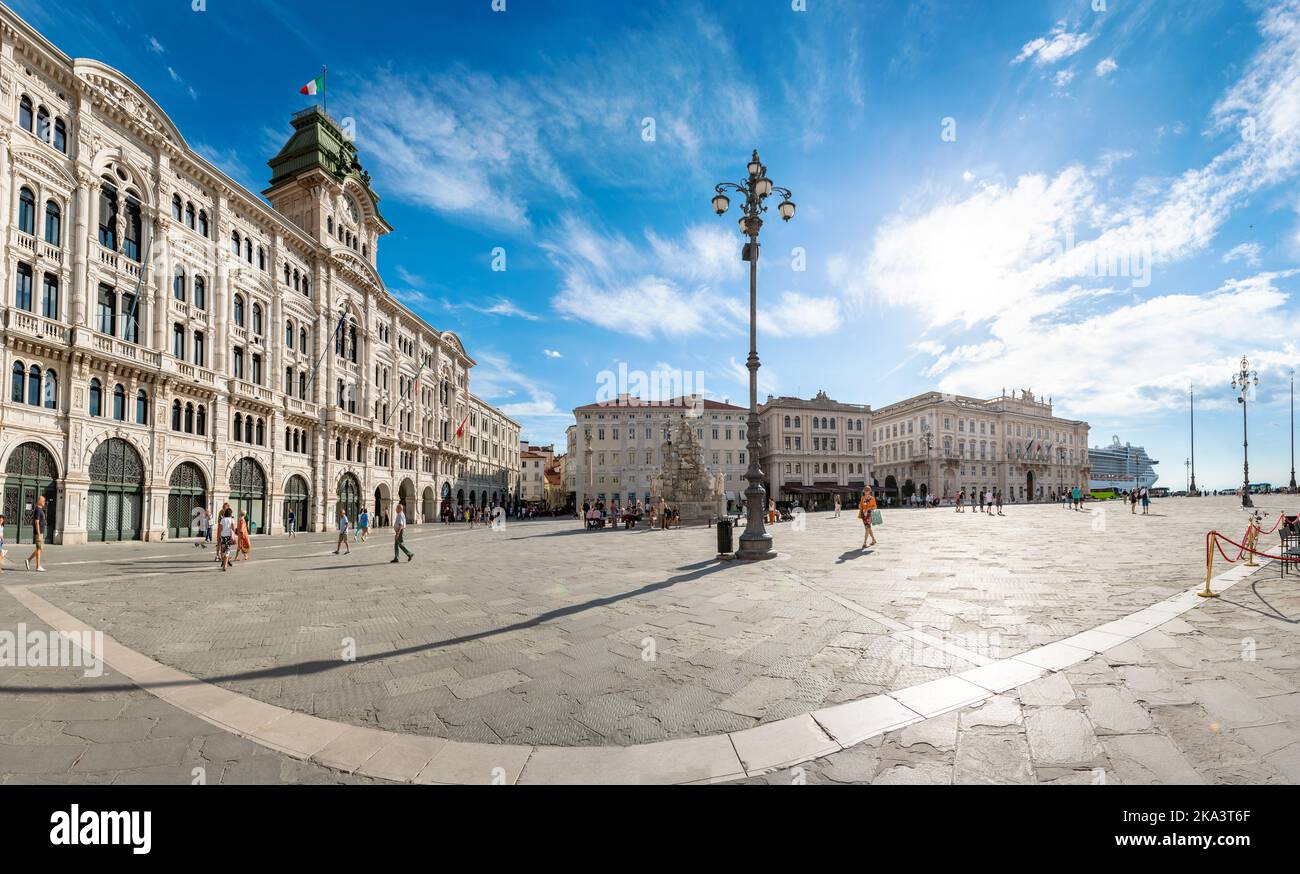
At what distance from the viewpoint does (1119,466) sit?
15775 centimetres

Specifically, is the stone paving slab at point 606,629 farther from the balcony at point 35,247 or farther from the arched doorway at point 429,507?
the arched doorway at point 429,507

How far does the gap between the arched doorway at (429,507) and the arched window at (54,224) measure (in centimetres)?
3165

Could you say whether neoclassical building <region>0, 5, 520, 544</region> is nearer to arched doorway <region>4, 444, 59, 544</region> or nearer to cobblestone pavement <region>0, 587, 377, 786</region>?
arched doorway <region>4, 444, 59, 544</region>

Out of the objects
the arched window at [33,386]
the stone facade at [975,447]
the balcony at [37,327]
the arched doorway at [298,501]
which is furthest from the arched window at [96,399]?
the stone facade at [975,447]

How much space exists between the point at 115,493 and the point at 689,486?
90.6ft

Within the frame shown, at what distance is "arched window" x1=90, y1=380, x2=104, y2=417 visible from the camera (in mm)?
21891

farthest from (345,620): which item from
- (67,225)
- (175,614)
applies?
(67,225)

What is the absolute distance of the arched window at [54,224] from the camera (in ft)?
69.2

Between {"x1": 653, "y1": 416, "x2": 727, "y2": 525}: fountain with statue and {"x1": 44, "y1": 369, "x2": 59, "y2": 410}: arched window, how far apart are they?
27.4 meters

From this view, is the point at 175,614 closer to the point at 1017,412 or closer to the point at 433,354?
the point at 433,354

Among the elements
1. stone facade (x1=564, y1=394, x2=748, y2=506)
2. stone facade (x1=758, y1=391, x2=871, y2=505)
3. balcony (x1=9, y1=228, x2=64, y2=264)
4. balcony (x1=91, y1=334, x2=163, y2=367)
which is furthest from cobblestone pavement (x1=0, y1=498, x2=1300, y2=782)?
stone facade (x1=758, y1=391, x2=871, y2=505)

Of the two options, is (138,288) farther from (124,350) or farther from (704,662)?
(704,662)

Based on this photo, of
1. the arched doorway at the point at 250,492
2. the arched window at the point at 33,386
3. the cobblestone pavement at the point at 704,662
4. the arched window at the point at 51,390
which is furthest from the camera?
the arched doorway at the point at 250,492
